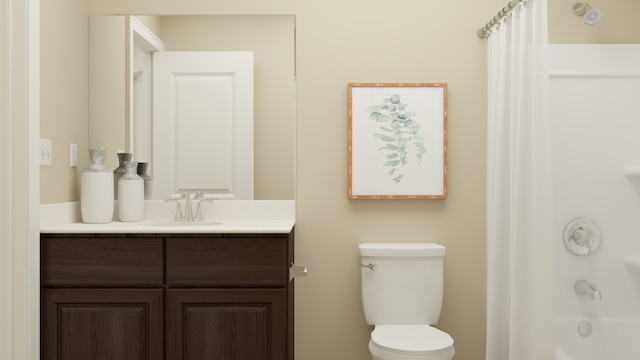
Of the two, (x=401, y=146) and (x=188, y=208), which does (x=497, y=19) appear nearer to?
(x=401, y=146)

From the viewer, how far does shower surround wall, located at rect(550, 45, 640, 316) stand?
2639 mm

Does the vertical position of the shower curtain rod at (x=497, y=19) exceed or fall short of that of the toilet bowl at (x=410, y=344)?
it exceeds it

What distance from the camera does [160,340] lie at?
2.01 m

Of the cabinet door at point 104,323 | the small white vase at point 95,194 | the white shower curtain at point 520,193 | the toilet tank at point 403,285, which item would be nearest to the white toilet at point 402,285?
the toilet tank at point 403,285

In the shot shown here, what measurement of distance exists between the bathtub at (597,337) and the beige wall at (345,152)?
1.38ft

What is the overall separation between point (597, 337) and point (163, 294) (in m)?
2.13

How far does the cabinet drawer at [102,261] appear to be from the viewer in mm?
2012

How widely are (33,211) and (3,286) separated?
30cm

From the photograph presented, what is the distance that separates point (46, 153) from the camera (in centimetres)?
213

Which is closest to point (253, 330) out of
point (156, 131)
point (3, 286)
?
point (3, 286)

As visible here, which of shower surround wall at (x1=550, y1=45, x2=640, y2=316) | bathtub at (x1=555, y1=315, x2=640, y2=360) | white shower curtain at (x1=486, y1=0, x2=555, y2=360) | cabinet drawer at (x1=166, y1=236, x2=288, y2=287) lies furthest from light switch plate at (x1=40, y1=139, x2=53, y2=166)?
bathtub at (x1=555, y1=315, x2=640, y2=360)

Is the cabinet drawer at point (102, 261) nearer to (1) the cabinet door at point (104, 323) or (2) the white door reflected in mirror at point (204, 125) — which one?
(1) the cabinet door at point (104, 323)

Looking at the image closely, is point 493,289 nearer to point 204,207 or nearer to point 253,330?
point 253,330

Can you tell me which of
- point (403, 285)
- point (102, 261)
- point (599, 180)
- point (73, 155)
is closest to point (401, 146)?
point (403, 285)
